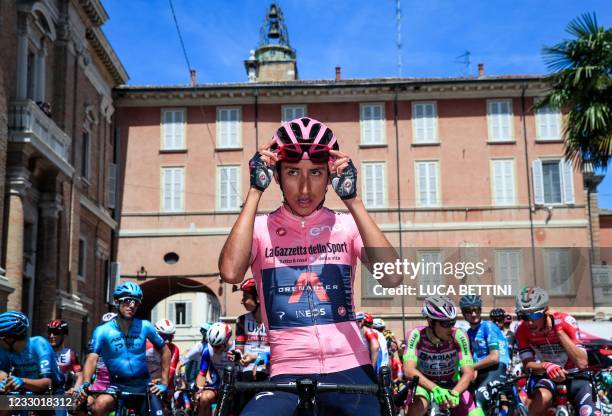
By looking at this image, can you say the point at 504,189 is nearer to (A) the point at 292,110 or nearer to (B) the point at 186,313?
(A) the point at 292,110

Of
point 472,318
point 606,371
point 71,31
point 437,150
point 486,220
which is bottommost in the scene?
point 606,371

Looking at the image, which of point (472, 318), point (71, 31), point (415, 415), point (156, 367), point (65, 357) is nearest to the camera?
point (415, 415)

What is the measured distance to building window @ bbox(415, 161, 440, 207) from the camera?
4075 cm

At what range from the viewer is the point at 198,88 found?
41219 mm

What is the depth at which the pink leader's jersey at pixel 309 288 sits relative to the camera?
147 inches

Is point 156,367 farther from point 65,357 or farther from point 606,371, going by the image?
point 606,371

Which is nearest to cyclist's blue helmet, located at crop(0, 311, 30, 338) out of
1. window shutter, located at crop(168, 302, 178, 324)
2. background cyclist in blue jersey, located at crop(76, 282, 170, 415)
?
background cyclist in blue jersey, located at crop(76, 282, 170, 415)

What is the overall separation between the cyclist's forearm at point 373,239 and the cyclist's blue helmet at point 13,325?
18.2ft

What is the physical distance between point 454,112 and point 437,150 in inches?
82.3

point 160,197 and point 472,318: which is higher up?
point 160,197

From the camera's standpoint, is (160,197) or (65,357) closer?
(65,357)

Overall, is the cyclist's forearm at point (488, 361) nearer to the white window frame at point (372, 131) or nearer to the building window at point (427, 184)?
the building window at point (427, 184)

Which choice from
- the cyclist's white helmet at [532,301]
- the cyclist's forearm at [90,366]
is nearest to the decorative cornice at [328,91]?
the cyclist's white helmet at [532,301]

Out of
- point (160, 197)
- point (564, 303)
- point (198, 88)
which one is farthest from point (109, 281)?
point (564, 303)
